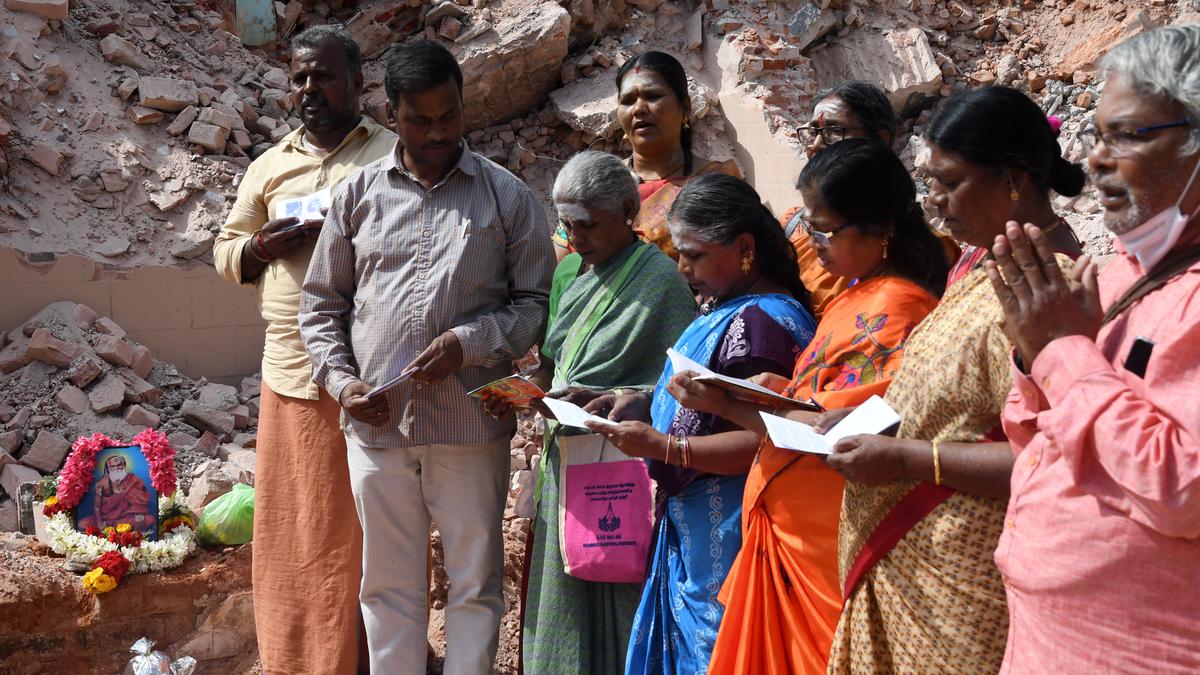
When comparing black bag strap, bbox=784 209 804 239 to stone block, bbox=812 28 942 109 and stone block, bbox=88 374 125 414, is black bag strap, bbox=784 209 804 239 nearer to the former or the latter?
stone block, bbox=88 374 125 414

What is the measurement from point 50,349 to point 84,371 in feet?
0.78

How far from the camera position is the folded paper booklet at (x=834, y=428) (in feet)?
7.83

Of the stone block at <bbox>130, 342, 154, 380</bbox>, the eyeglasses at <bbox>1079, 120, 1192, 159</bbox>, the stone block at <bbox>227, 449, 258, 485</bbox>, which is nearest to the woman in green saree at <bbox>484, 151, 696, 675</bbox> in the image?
the eyeglasses at <bbox>1079, 120, 1192, 159</bbox>

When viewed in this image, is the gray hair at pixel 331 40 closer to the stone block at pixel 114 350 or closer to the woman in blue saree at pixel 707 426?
the woman in blue saree at pixel 707 426

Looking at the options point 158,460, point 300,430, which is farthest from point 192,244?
point 300,430

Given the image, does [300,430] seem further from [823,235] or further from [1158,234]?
[1158,234]

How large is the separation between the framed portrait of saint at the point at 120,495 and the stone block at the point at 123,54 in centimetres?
406

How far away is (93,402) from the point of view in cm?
654

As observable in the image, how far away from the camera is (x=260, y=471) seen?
14.5ft

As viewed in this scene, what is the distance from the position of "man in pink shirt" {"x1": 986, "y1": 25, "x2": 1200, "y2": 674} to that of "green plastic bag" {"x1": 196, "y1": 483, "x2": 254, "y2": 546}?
12.9 feet

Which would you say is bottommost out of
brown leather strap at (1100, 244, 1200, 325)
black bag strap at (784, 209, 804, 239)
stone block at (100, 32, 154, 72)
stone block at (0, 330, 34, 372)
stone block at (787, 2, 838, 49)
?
stone block at (0, 330, 34, 372)

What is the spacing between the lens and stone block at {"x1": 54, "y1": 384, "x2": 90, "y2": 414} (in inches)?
255

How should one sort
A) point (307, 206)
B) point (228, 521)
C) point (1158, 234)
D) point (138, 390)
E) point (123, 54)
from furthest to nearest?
point (123, 54) → point (138, 390) → point (228, 521) → point (307, 206) → point (1158, 234)

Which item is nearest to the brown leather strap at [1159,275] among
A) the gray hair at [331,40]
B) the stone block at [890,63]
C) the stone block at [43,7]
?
the gray hair at [331,40]
